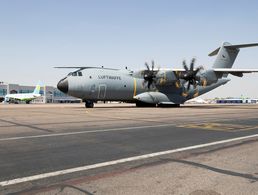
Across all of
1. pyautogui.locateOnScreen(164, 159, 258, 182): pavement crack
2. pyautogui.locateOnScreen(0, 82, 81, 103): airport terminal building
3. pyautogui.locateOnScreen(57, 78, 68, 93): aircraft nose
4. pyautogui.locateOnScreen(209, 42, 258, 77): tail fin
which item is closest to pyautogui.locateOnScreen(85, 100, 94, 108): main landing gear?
pyautogui.locateOnScreen(57, 78, 68, 93): aircraft nose

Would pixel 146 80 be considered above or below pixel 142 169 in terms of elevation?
above

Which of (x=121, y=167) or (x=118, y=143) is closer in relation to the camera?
(x=121, y=167)

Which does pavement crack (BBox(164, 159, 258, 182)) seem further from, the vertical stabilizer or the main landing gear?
the vertical stabilizer

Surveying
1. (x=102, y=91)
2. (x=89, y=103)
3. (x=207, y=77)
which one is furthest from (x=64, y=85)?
(x=207, y=77)

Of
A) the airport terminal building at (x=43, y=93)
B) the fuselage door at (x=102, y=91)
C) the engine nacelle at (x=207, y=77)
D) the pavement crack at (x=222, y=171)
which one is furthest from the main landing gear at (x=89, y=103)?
the airport terminal building at (x=43, y=93)

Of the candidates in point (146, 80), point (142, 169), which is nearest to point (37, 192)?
point (142, 169)

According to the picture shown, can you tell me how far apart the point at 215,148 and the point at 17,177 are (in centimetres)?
582

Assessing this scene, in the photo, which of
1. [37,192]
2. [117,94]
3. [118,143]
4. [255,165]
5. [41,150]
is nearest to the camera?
[37,192]

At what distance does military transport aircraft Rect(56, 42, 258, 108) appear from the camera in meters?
32.4

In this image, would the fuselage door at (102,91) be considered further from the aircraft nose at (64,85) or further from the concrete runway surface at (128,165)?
the concrete runway surface at (128,165)

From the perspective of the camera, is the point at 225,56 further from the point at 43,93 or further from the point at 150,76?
the point at 43,93

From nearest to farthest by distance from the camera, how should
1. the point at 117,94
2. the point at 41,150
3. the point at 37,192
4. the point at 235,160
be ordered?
the point at 37,192 → the point at 235,160 → the point at 41,150 → the point at 117,94

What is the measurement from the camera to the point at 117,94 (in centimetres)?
3503

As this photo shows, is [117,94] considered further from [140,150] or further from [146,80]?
[140,150]
